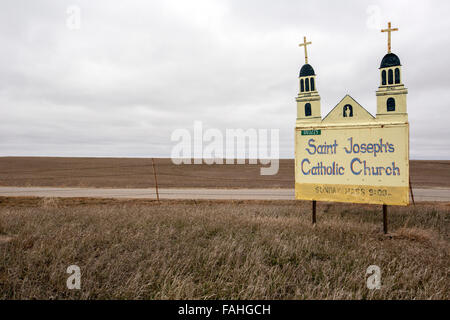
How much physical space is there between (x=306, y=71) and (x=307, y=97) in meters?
0.87

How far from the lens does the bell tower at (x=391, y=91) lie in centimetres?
646

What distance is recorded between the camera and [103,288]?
318 cm

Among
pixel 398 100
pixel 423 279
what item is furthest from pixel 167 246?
pixel 398 100

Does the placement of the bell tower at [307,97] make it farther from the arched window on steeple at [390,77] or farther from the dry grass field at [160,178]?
the dry grass field at [160,178]

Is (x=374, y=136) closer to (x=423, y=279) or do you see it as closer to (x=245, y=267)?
(x=423, y=279)

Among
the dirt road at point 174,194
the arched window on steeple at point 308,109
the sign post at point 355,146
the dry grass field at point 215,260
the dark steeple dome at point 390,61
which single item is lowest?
the dirt road at point 174,194

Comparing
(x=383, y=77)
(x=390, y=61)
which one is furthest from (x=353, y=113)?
(x=390, y=61)

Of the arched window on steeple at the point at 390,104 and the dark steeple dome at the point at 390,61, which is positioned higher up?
the dark steeple dome at the point at 390,61

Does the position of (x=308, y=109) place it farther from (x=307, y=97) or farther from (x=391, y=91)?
(x=391, y=91)

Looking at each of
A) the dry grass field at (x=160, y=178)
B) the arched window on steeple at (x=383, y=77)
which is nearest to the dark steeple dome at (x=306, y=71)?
the arched window on steeple at (x=383, y=77)

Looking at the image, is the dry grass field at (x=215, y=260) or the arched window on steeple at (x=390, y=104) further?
the arched window on steeple at (x=390, y=104)

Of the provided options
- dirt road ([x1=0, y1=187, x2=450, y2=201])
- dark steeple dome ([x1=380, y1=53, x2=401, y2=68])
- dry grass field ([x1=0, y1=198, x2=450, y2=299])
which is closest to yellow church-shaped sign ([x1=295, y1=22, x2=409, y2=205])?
dark steeple dome ([x1=380, y1=53, x2=401, y2=68])
